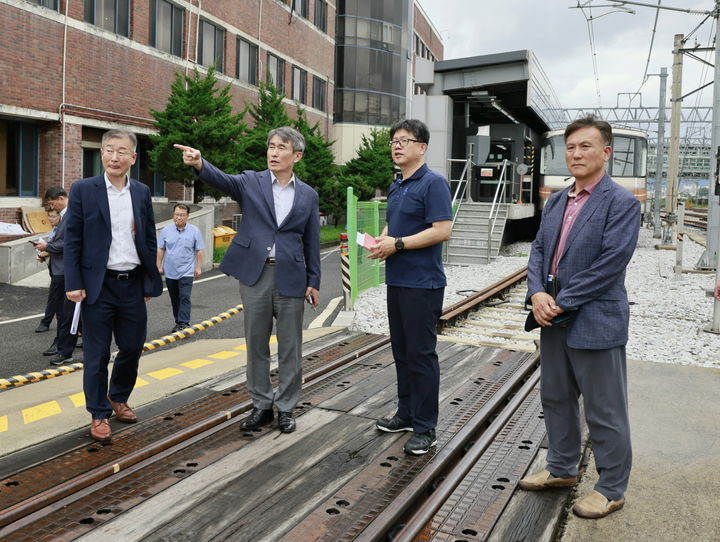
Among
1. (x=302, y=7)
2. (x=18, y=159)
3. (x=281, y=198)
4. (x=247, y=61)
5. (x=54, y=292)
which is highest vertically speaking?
(x=302, y=7)

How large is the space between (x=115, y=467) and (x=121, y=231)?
5.48 ft

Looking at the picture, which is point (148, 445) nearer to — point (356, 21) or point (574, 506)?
point (574, 506)

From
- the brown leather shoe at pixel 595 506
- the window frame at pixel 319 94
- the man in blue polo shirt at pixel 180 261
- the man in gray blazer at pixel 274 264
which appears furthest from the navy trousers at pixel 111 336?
the window frame at pixel 319 94

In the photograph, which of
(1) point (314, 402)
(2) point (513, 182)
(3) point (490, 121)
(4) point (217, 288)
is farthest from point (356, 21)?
(1) point (314, 402)

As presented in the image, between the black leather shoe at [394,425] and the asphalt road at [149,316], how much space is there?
4.34 m

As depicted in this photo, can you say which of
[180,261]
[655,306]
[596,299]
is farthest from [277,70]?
[596,299]

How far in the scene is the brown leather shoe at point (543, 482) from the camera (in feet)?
13.5

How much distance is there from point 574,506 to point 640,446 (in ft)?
4.35

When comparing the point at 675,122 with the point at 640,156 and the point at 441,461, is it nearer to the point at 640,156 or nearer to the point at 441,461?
the point at 640,156

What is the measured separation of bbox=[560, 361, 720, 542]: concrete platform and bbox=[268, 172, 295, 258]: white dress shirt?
8.75ft

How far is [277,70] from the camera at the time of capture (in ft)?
113

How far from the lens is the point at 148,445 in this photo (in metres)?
4.65

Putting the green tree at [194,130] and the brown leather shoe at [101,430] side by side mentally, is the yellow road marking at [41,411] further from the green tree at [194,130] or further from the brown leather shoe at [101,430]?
the green tree at [194,130]

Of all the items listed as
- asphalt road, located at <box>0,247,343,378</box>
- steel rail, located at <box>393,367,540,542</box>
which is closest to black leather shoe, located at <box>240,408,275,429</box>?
steel rail, located at <box>393,367,540,542</box>
